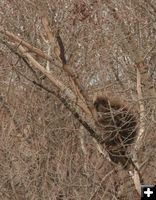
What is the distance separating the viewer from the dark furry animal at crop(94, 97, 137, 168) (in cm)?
643

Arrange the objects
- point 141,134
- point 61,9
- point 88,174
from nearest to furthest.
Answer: point 141,134 < point 88,174 < point 61,9

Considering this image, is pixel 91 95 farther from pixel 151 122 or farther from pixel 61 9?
pixel 61 9

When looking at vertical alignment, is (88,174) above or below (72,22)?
below

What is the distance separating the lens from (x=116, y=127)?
6.39 m

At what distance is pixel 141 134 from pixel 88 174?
987 mm

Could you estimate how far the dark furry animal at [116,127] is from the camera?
21.1 ft

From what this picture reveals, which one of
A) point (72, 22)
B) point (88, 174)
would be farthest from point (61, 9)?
point (88, 174)

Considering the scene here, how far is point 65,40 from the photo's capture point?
8016mm

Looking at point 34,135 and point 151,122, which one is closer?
point 151,122

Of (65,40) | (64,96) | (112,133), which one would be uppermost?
(65,40)

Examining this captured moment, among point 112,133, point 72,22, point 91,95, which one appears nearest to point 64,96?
point 91,95

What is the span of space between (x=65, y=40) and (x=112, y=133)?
6.49 feet

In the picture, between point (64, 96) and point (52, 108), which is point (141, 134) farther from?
point (52, 108)

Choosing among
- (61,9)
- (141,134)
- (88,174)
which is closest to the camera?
(141,134)
